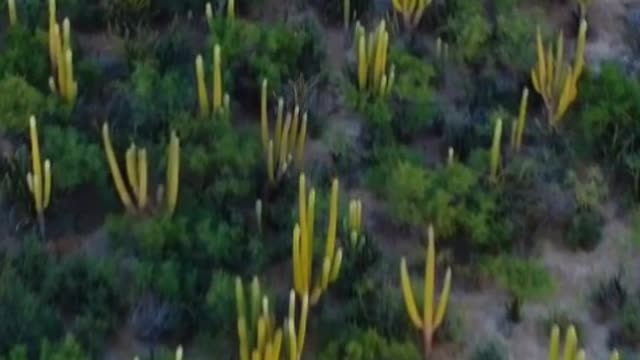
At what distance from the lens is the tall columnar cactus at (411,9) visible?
4094 mm

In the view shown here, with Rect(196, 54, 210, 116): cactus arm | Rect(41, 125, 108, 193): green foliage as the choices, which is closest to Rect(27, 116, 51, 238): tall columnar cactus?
Rect(41, 125, 108, 193): green foliage

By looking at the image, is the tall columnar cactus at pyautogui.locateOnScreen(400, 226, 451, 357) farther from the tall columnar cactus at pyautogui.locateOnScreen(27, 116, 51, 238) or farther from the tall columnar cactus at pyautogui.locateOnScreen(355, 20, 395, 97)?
the tall columnar cactus at pyautogui.locateOnScreen(27, 116, 51, 238)

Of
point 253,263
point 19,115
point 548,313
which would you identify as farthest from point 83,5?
point 548,313

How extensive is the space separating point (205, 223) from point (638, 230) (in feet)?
3.59

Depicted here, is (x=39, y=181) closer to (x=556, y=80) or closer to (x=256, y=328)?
(x=256, y=328)

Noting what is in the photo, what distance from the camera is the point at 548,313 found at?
10.9ft

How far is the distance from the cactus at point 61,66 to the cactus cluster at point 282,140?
0.51 m

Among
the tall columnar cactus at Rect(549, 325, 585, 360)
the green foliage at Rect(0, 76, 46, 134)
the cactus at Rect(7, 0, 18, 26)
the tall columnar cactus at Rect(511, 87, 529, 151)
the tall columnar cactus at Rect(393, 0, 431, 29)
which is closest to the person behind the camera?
the tall columnar cactus at Rect(549, 325, 585, 360)

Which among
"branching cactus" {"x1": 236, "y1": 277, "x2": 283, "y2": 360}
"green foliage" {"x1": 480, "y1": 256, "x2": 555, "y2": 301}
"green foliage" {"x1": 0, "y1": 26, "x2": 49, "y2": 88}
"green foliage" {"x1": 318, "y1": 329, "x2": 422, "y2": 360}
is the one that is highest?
"green foliage" {"x1": 0, "y1": 26, "x2": 49, "y2": 88}

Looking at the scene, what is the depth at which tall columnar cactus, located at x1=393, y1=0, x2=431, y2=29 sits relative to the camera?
4094mm

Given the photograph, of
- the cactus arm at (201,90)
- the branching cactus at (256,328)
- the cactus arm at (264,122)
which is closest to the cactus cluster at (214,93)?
the cactus arm at (201,90)

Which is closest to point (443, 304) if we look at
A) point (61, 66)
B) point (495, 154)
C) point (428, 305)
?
point (428, 305)

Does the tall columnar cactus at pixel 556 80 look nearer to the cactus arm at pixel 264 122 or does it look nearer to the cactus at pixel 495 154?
the cactus at pixel 495 154

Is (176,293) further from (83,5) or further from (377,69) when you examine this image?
(83,5)
